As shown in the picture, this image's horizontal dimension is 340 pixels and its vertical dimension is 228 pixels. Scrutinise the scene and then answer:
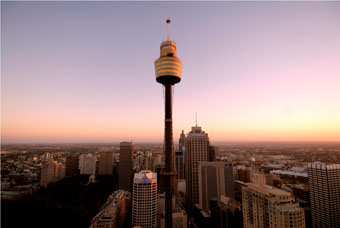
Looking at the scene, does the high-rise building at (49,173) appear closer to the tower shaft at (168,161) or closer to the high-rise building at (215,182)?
the tower shaft at (168,161)

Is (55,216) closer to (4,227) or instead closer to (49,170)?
(4,227)

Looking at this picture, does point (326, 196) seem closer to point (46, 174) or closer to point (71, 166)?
point (46, 174)

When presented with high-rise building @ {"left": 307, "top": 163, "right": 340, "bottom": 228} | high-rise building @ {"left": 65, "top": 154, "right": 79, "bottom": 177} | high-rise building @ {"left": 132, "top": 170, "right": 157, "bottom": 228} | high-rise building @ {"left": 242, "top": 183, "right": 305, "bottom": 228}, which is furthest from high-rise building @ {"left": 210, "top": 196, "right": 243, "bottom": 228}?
high-rise building @ {"left": 65, "top": 154, "right": 79, "bottom": 177}

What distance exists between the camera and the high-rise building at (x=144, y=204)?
4203cm

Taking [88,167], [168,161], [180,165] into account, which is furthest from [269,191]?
[88,167]

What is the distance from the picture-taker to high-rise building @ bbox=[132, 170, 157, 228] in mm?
42031

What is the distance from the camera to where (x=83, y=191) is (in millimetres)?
65188

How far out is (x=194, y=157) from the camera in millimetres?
70062

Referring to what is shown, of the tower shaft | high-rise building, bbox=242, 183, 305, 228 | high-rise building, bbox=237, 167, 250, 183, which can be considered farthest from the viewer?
high-rise building, bbox=237, 167, 250, 183

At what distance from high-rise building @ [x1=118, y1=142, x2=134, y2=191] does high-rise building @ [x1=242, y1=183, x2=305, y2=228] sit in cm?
6075

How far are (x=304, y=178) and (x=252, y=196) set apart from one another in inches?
3088

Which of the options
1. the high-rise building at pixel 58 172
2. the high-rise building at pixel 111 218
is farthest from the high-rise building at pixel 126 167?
the high-rise building at pixel 111 218

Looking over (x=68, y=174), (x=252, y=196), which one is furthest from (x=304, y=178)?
(x=68, y=174)

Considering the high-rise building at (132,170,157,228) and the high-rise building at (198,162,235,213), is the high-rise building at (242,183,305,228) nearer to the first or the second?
the high-rise building at (132,170,157,228)
